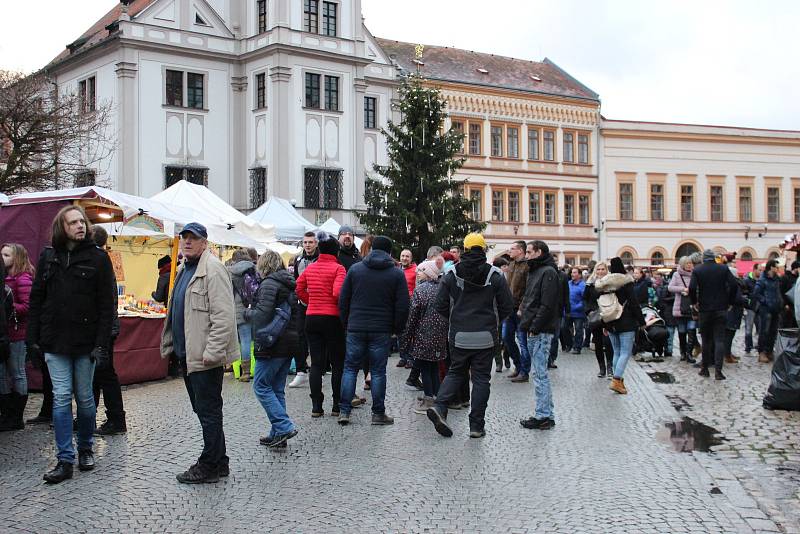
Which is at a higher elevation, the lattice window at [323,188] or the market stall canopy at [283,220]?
the lattice window at [323,188]

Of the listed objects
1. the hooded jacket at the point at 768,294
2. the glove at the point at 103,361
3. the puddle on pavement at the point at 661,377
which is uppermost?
the hooded jacket at the point at 768,294

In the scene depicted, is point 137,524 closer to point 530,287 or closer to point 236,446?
point 236,446

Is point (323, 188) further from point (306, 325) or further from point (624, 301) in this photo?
point (306, 325)

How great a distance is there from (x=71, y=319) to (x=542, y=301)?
5065 mm

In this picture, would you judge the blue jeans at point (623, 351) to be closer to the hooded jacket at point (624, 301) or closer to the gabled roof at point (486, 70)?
the hooded jacket at point (624, 301)

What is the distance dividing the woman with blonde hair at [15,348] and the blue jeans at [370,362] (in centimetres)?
334

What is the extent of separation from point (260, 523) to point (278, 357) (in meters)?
2.70

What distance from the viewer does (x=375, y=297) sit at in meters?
9.97

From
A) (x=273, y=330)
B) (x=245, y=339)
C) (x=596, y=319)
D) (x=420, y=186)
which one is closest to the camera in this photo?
(x=273, y=330)

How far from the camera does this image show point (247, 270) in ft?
45.9

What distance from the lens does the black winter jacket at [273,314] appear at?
8742 mm

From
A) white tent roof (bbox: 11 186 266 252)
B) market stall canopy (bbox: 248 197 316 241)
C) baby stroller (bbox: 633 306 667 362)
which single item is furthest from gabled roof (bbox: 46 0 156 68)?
baby stroller (bbox: 633 306 667 362)

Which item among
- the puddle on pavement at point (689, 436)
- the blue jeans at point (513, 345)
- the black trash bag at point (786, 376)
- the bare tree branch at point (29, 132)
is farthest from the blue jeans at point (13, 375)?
the bare tree branch at point (29, 132)

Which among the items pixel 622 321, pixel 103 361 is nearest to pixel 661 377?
pixel 622 321
